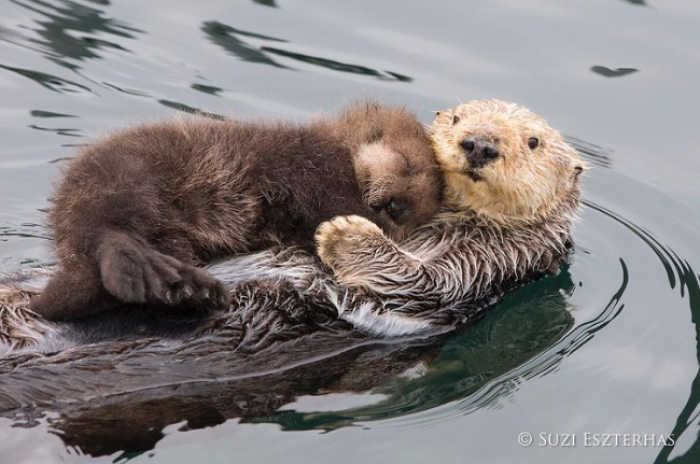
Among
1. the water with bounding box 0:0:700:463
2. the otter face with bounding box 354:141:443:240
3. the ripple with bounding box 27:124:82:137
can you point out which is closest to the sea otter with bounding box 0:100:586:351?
the otter face with bounding box 354:141:443:240

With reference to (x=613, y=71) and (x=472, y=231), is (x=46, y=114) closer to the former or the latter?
(x=472, y=231)

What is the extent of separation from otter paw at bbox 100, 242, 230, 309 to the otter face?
0.90 m

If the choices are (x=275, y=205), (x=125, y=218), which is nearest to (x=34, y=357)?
(x=125, y=218)

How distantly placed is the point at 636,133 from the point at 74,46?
4210 mm

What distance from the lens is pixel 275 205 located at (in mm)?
4816

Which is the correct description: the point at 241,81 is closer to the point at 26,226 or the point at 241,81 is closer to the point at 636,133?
the point at 26,226

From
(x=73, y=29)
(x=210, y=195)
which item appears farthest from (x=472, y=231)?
(x=73, y=29)

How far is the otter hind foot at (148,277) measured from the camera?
13.6 feet

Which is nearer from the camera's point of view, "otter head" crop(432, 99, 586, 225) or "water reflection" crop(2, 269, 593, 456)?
"water reflection" crop(2, 269, 593, 456)

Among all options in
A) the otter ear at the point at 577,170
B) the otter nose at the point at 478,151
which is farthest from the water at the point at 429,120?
the otter nose at the point at 478,151

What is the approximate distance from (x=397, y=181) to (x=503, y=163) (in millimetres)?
524

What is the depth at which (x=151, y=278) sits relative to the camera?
4.17 metres

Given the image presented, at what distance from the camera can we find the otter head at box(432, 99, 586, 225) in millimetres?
4891

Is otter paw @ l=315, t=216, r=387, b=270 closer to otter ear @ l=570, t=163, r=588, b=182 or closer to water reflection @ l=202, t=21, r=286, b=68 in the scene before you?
otter ear @ l=570, t=163, r=588, b=182
